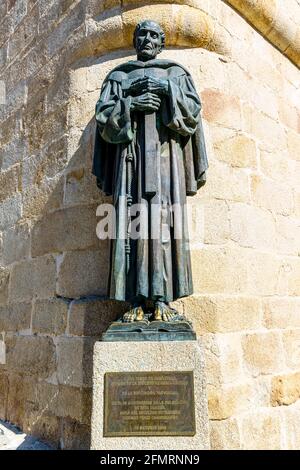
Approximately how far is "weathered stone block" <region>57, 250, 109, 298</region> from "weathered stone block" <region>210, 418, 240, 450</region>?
1.10 metres

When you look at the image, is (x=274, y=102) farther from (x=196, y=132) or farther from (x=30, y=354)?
(x=30, y=354)

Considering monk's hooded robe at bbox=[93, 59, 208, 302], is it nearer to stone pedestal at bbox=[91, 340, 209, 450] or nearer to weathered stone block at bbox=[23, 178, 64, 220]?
stone pedestal at bbox=[91, 340, 209, 450]

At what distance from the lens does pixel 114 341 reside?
80.5 inches

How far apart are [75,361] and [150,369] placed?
822mm

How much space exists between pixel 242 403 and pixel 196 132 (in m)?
1.75

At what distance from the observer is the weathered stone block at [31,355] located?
287 cm

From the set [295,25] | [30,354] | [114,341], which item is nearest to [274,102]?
[295,25]

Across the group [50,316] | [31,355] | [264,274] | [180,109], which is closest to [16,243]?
[50,316]

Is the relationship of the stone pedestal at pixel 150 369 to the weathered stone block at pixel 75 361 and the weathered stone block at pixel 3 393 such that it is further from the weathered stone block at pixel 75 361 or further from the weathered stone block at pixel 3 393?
the weathered stone block at pixel 3 393

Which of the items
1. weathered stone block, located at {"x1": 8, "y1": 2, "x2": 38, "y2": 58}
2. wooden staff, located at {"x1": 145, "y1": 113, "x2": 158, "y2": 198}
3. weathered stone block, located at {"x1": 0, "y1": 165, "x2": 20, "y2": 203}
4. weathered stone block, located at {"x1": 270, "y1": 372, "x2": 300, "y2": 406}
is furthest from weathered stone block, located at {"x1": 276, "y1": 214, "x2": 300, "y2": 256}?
weathered stone block, located at {"x1": 8, "y1": 2, "x2": 38, "y2": 58}

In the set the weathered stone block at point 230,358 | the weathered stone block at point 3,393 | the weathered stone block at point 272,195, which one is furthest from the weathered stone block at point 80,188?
the weathered stone block at point 3,393

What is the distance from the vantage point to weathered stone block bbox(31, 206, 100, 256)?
2832 mm

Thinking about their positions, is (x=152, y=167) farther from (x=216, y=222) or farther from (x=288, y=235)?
(x=288, y=235)

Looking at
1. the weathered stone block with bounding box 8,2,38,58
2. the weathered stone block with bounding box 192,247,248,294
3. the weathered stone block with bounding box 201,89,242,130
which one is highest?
the weathered stone block with bounding box 8,2,38,58
